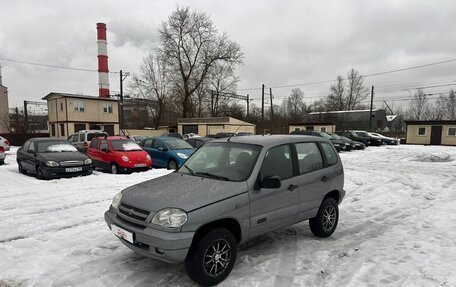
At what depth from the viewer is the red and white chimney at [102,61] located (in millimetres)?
42094

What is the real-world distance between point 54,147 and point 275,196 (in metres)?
9.94

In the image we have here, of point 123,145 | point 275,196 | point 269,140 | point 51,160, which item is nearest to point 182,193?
point 275,196

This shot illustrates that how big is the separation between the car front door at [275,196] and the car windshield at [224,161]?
0.21 m

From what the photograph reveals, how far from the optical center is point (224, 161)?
4.24 meters

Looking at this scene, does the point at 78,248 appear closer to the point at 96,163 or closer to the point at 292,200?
the point at 292,200

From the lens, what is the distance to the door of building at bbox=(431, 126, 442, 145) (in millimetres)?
31031

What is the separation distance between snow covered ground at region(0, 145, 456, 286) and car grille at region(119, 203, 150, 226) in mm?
741

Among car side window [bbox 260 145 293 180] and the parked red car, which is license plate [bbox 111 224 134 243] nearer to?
car side window [bbox 260 145 293 180]

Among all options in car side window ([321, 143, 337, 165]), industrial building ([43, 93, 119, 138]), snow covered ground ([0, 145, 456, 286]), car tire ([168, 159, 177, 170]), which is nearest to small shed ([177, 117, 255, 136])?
industrial building ([43, 93, 119, 138])

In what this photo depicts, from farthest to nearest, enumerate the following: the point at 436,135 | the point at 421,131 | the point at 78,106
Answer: the point at 78,106 < the point at 421,131 < the point at 436,135

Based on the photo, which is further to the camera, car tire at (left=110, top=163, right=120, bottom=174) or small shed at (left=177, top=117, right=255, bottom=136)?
small shed at (left=177, top=117, right=255, bottom=136)

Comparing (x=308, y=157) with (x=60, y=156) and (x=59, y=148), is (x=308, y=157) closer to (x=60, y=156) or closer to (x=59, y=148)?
(x=60, y=156)

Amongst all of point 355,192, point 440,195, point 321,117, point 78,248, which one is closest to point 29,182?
point 78,248

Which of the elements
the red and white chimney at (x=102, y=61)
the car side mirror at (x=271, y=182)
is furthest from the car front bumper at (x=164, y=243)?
the red and white chimney at (x=102, y=61)
